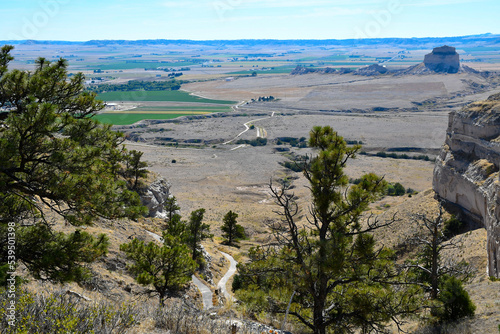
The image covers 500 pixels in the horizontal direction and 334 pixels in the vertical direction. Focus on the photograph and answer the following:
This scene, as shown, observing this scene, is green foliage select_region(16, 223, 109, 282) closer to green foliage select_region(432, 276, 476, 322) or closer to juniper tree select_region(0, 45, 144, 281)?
juniper tree select_region(0, 45, 144, 281)

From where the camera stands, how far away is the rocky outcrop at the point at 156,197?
132 ft

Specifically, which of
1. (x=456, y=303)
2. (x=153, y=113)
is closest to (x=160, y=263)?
(x=456, y=303)

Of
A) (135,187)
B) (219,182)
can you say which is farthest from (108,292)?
(219,182)

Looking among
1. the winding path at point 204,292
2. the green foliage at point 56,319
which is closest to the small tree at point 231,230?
the winding path at point 204,292

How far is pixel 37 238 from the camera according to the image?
36.9 feet

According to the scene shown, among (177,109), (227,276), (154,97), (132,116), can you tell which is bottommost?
(227,276)

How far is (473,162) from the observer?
34844mm

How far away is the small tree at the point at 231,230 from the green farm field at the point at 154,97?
131014 millimetres

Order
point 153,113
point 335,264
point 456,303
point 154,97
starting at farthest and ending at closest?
point 154,97, point 153,113, point 456,303, point 335,264

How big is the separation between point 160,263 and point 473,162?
27257mm

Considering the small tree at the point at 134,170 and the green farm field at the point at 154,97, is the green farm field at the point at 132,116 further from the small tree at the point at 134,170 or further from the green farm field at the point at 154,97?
the small tree at the point at 134,170

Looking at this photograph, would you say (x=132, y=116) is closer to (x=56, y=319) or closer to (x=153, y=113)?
(x=153, y=113)

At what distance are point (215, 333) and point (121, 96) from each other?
606 ft

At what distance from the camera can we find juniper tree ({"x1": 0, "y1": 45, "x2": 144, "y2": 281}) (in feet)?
32.3
